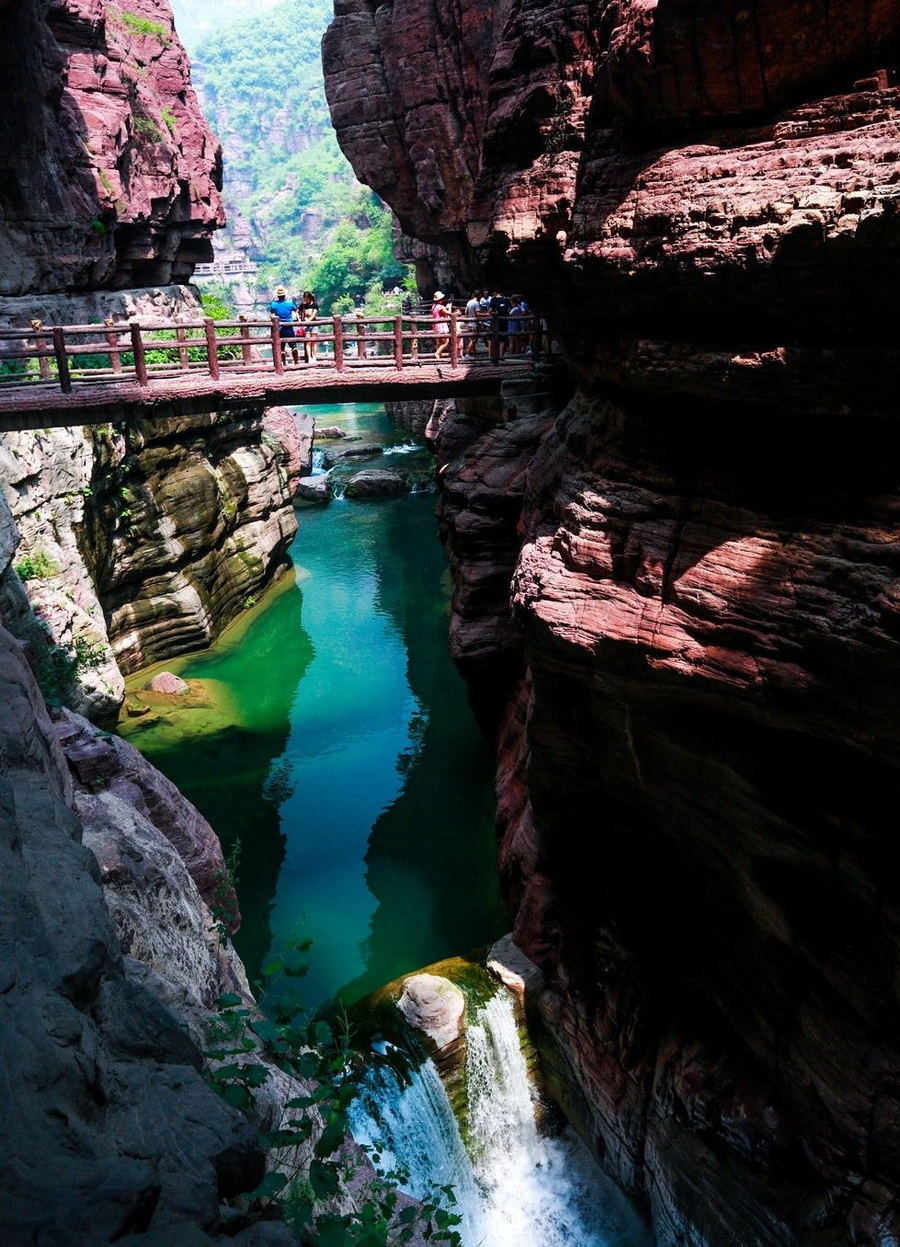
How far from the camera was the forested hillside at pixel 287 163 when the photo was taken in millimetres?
58125

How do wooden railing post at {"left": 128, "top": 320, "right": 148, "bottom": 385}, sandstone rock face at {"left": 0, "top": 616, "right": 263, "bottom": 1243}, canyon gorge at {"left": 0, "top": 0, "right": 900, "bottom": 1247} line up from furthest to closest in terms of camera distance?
wooden railing post at {"left": 128, "top": 320, "right": 148, "bottom": 385} < canyon gorge at {"left": 0, "top": 0, "right": 900, "bottom": 1247} < sandstone rock face at {"left": 0, "top": 616, "right": 263, "bottom": 1243}

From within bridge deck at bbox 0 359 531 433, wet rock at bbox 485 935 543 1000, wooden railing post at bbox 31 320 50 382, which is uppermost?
wooden railing post at bbox 31 320 50 382

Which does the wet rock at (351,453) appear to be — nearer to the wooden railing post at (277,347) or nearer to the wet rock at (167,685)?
the wet rock at (167,685)

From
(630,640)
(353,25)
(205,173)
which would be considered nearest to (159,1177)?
(630,640)

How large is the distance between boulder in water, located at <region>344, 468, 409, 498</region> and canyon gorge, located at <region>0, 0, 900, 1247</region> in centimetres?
1931

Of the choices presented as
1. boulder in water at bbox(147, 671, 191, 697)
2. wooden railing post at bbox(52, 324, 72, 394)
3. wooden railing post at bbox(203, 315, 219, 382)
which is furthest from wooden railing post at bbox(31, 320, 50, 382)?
boulder in water at bbox(147, 671, 191, 697)

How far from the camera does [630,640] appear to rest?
6.09 metres

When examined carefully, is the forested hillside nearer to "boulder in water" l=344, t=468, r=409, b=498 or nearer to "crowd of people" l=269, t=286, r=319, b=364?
"boulder in water" l=344, t=468, r=409, b=498

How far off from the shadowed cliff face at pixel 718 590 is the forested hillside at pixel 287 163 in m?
52.0

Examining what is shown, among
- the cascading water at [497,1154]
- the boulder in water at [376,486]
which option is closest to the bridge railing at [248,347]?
the cascading water at [497,1154]

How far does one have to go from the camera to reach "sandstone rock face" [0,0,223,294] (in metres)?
18.6

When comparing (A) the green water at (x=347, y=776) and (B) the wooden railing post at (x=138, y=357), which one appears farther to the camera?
(B) the wooden railing post at (x=138, y=357)

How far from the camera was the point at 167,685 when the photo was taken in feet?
53.9

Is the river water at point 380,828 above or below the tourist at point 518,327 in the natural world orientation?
below
